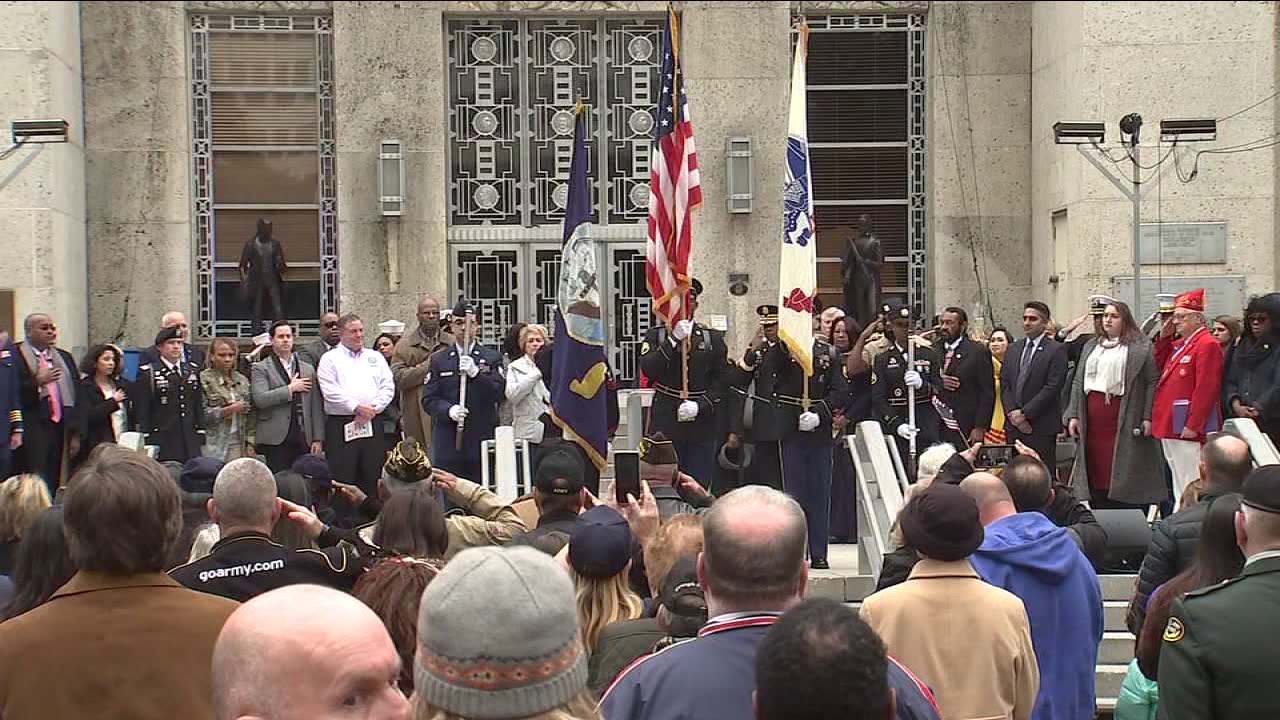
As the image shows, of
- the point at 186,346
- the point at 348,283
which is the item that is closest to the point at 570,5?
the point at 348,283

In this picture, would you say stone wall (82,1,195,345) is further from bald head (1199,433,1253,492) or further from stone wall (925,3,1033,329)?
bald head (1199,433,1253,492)

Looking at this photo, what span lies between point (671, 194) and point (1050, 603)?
27.1 feet

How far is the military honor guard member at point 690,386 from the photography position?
1330 cm

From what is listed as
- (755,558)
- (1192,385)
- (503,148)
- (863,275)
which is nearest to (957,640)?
(755,558)

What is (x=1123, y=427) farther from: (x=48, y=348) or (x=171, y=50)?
(x=171, y=50)

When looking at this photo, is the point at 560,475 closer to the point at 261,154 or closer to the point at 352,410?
the point at 352,410

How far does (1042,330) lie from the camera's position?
1416 cm

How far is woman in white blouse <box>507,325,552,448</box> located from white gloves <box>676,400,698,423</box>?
1516mm

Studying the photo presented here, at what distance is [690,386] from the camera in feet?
43.9

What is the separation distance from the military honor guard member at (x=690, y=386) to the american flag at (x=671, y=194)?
22 centimetres

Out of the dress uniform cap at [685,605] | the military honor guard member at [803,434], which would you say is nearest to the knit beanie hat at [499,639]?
the dress uniform cap at [685,605]

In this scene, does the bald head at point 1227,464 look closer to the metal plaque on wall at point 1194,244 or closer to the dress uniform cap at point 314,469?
the dress uniform cap at point 314,469

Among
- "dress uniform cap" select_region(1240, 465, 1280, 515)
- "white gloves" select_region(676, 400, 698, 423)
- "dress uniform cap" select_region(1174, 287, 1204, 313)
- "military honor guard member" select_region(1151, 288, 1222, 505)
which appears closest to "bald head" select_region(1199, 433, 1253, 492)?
"dress uniform cap" select_region(1240, 465, 1280, 515)

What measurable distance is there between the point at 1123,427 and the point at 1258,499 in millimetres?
9549
